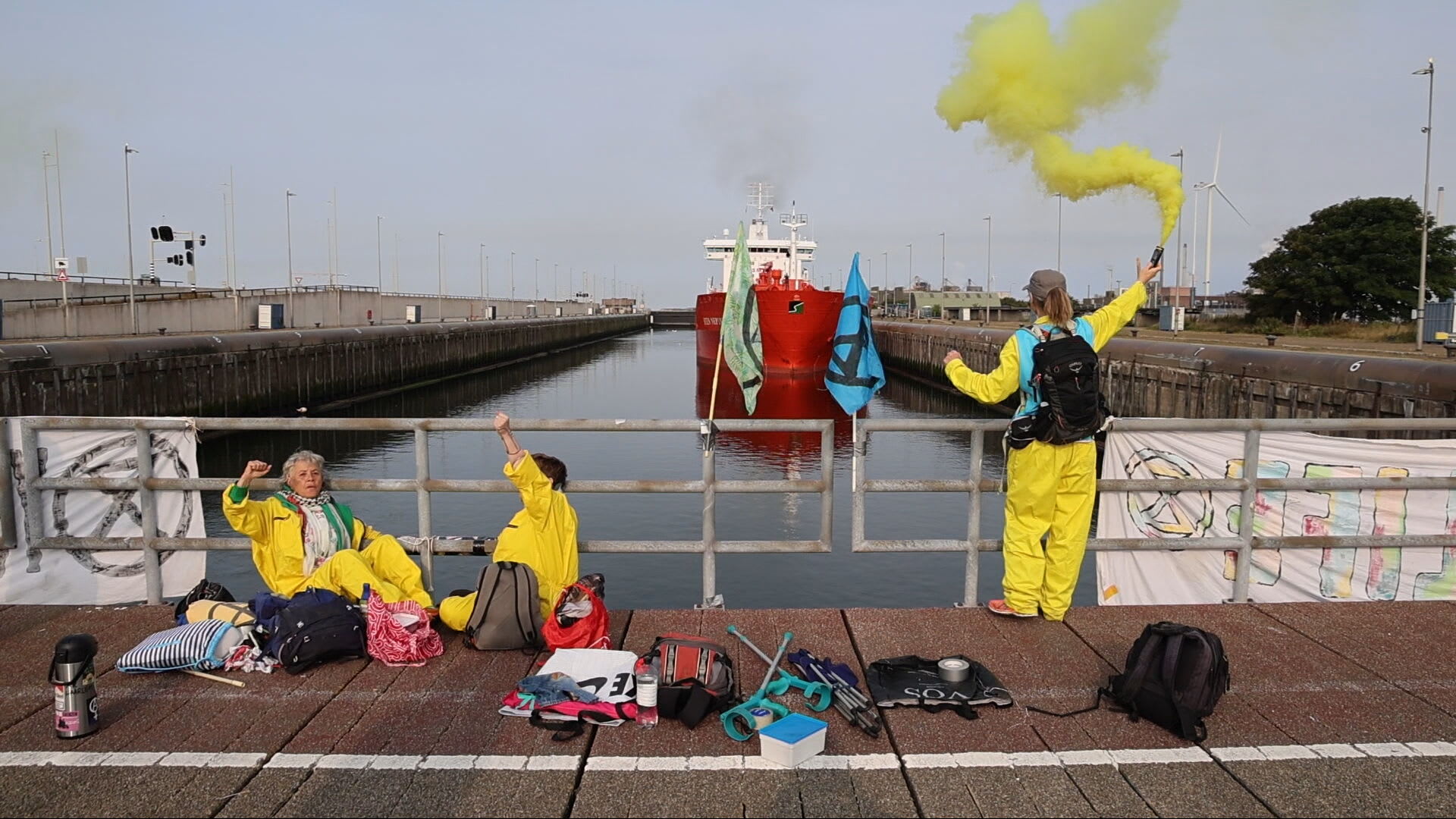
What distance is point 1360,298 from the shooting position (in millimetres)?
49469

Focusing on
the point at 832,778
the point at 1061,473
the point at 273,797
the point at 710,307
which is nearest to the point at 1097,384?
the point at 1061,473

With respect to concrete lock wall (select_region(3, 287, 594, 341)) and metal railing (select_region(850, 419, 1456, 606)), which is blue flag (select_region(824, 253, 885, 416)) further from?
concrete lock wall (select_region(3, 287, 594, 341))

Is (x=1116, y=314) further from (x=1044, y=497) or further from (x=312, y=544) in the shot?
(x=312, y=544)

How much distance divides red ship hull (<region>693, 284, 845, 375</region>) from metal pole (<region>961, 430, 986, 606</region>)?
3674 centimetres

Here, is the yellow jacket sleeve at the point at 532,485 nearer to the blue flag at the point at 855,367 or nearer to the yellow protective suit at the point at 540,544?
the yellow protective suit at the point at 540,544

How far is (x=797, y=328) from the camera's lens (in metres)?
43.9

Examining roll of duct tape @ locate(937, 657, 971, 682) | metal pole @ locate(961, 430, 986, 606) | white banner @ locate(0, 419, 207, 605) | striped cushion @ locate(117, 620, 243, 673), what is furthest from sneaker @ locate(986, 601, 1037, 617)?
white banner @ locate(0, 419, 207, 605)

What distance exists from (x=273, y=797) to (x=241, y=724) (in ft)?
2.84

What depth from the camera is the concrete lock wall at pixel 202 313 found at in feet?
116

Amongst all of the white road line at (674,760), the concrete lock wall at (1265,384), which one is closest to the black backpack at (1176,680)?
the white road line at (674,760)

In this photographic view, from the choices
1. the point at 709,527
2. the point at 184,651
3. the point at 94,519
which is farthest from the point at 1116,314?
the point at 94,519

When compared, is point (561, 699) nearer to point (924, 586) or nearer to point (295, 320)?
point (924, 586)

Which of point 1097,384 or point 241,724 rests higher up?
point 1097,384

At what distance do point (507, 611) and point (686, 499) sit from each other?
1355 cm
